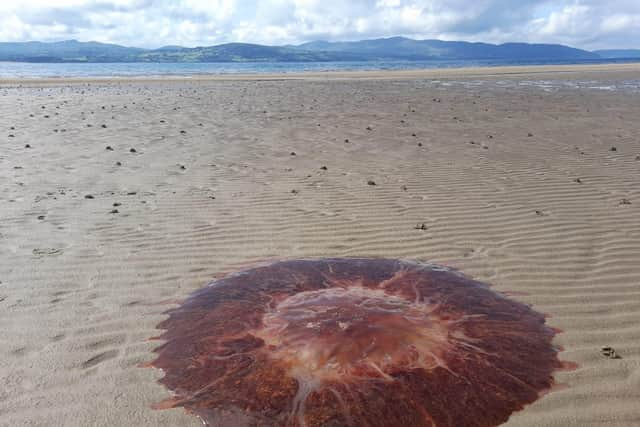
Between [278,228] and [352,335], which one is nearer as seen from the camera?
[352,335]

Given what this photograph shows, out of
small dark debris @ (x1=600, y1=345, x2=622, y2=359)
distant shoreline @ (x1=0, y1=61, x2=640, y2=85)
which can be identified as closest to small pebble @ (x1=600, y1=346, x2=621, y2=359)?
small dark debris @ (x1=600, y1=345, x2=622, y2=359)

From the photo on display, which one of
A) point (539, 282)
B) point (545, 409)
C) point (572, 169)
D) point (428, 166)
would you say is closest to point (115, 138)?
point (428, 166)

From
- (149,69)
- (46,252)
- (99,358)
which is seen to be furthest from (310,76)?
(99,358)

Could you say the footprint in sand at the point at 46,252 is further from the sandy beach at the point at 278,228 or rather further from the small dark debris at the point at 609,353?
the small dark debris at the point at 609,353

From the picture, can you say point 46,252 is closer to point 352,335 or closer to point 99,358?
point 99,358

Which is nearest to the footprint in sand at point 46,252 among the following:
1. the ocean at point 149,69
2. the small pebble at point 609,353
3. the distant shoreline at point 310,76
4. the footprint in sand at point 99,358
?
the footprint in sand at point 99,358
